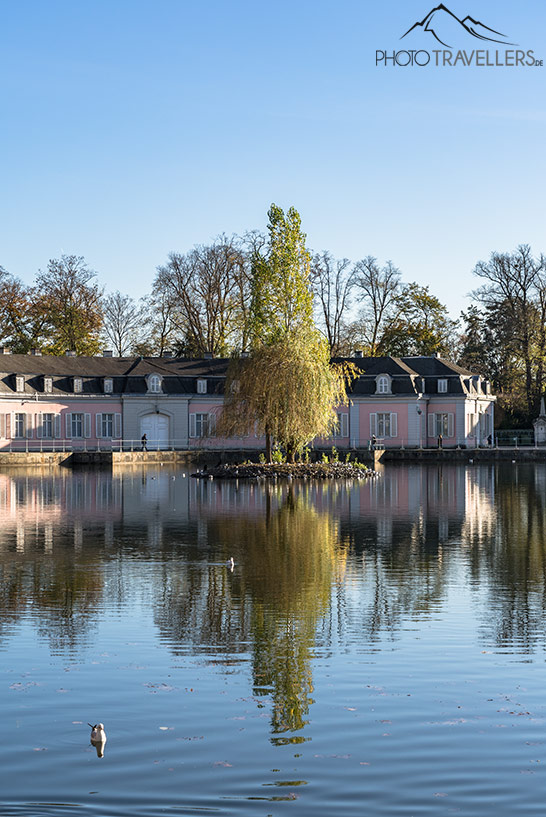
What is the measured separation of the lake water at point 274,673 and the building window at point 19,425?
126 feet

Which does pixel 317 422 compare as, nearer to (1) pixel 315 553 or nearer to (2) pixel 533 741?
(1) pixel 315 553

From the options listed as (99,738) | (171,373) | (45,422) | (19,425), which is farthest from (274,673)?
(171,373)

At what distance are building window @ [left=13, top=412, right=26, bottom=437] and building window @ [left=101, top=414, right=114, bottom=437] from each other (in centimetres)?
484

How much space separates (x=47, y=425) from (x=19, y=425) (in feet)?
6.04

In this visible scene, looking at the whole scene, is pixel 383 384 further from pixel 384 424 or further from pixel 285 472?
pixel 285 472

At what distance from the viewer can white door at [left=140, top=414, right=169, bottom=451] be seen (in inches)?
2437

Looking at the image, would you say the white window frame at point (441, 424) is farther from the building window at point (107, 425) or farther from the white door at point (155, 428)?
the building window at point (107, 425)

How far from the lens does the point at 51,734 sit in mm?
7746

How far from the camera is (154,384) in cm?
6181

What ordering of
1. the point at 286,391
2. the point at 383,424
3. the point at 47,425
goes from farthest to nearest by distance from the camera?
the point at 383,424, the point at 47,425, the point at 286,391

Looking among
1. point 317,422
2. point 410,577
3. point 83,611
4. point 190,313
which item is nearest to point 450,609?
point 410,577

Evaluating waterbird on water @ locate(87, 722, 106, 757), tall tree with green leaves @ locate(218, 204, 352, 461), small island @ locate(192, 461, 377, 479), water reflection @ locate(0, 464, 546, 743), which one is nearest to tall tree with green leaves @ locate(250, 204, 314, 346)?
tall tree with green leaves @ locate(218, 204, 352, 461)

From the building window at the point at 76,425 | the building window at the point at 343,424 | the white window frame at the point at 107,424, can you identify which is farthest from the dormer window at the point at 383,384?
the building window at the point at 76,425

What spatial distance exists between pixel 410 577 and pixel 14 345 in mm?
58643
